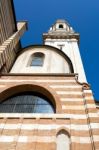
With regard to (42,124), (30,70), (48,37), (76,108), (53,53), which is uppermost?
(48,37)

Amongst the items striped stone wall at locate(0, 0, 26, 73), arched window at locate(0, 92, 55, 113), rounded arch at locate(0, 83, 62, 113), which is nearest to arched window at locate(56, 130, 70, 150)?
arched window at locate(0, 92, 55, 113)

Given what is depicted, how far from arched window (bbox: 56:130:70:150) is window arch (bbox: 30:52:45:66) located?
8729 mm

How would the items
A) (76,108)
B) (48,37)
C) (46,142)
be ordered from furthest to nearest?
(48,37)
(76,108)
(46,142)

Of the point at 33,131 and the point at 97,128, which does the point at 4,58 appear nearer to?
the point at 33,131

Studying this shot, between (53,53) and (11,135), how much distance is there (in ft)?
36.0

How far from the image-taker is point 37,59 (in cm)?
1850

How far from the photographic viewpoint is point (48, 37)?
3369 cm

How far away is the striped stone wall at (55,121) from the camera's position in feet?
28.4

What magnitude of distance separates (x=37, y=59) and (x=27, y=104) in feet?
23.4

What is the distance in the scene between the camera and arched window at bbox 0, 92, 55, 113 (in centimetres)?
1150

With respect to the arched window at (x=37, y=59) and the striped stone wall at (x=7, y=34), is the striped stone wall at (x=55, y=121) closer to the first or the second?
the striped stone wall at (x=7, y=34)

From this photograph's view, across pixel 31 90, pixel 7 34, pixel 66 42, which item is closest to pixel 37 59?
pixel 7 34

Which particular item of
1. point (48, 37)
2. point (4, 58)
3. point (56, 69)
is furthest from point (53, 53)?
point (48, 37)

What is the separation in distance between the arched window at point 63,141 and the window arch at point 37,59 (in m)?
8.73
